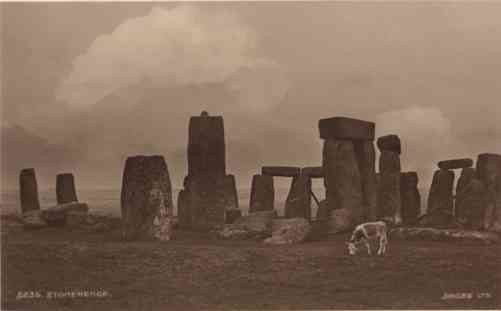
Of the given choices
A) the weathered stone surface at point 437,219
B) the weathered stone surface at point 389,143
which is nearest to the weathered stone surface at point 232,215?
the weathered stone surface at point 389,143

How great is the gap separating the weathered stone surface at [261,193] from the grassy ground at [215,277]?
6.20 metres

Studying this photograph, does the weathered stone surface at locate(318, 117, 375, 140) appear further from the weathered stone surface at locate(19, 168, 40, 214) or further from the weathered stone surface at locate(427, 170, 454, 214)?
the weathered stone surface at locate(19, 168, 40, 214)

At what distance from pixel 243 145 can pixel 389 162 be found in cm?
372

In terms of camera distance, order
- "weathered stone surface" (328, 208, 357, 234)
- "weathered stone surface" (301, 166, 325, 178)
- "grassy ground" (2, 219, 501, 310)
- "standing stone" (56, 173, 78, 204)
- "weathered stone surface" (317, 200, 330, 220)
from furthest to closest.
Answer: "weathered stone surface" (301, 166, 325, 178), "weathered stone surface" (317, 200, 330, 220), "standing stone" (56, 173, 78, 204), "weathered stone surface" (328, 208, 357, 234), "grassy ground" (2, 219, 501, 310)

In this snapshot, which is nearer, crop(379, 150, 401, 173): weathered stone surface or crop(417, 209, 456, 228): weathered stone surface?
crop(417, 209, 456, 228): weathered stone surface

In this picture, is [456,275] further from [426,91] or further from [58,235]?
[58,235]

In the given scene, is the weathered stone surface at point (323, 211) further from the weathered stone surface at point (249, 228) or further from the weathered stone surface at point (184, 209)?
the weathered stone surface at point (184, 209)

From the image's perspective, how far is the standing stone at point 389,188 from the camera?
689 inches

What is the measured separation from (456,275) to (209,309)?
160 inches

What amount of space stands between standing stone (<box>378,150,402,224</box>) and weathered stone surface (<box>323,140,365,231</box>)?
1508 millimetres

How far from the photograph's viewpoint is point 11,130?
13320mm

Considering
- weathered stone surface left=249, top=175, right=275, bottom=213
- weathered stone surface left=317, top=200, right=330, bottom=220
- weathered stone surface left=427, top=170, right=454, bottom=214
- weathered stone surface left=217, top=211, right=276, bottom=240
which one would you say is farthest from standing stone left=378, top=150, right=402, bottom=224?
weathered stone surface left=217, top=211, right=276, bottom=240

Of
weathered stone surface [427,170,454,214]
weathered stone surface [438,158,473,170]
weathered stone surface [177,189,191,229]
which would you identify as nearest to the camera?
weathered stone surface [438,158,473,170]

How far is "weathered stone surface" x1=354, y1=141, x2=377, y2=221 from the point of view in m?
16.8
